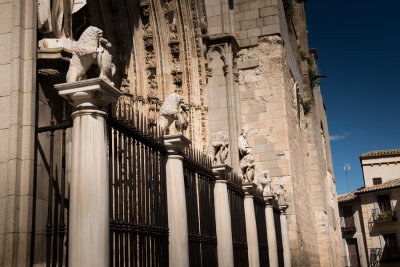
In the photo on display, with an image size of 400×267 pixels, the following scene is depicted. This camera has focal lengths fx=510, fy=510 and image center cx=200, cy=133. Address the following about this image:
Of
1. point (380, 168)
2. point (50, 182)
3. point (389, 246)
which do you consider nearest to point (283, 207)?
point (50, 182)

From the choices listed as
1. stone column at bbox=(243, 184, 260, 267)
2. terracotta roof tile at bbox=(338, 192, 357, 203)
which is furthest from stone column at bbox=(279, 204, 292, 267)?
terracotta roof tile at bbox=(338, 192, 357, 203)

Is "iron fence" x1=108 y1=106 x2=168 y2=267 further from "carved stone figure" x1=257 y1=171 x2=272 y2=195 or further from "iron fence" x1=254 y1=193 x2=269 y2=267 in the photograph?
"carved stone figure" x1=257 y1=171 x2=272 y2=195

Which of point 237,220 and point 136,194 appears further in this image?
point 237,220

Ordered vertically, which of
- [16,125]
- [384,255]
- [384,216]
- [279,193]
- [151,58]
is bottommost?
[384,255]

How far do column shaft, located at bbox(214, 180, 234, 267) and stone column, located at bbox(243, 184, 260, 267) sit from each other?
64.0 inches

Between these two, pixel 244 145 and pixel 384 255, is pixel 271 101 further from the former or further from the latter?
pixel 384 255

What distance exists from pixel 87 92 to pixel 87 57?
1.09ft

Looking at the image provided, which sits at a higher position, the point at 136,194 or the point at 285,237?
the point at 136,194

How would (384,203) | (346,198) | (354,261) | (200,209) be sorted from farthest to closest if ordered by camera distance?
(346,198) < (354,261) < (384,203) < (200,209)

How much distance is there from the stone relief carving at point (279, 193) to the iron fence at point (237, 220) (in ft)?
8.69

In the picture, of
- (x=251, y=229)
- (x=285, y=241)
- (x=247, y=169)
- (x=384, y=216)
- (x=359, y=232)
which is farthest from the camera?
(x=359, y=232)

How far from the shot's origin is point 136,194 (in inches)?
193

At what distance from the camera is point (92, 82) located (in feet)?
12.4

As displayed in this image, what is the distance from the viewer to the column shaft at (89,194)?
3551mm
